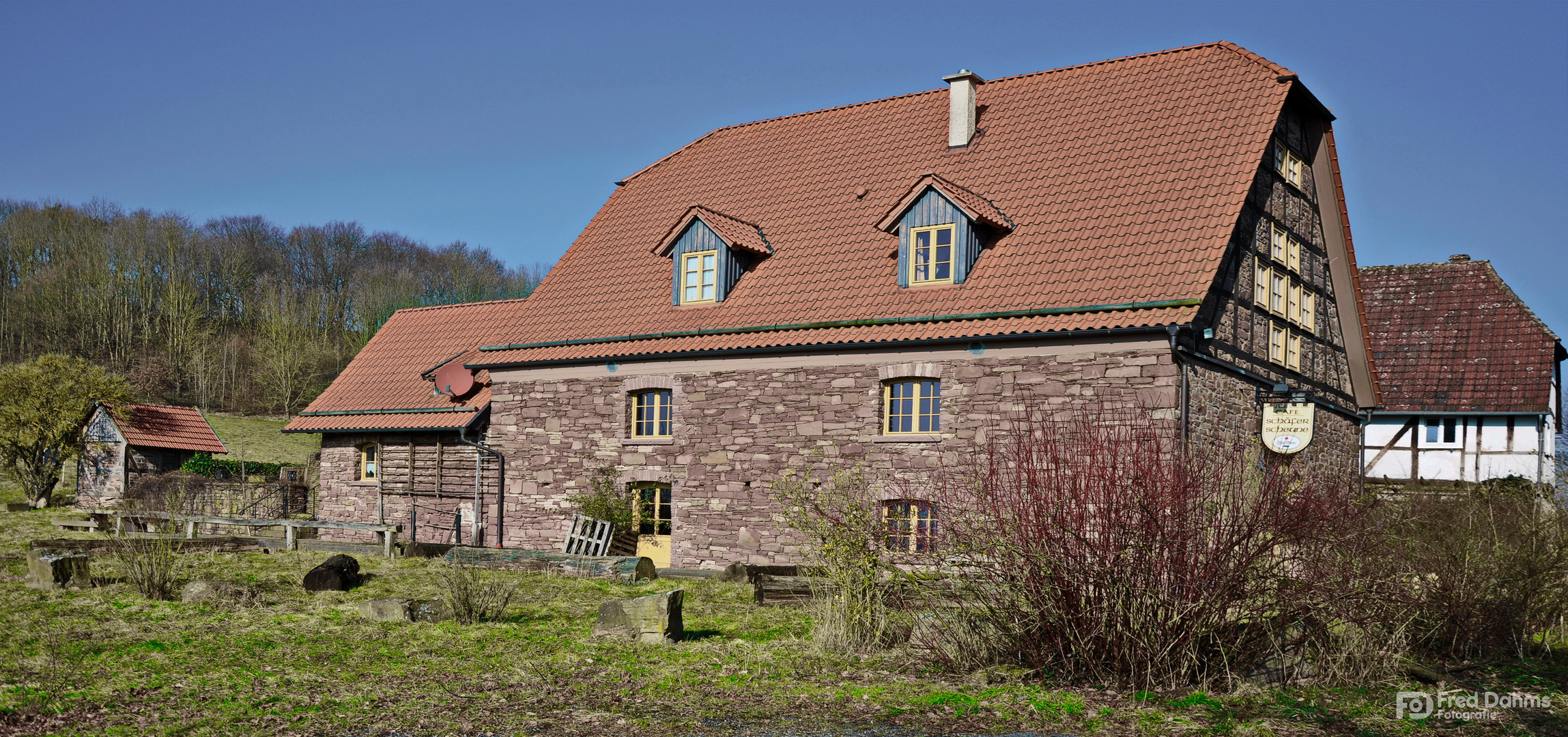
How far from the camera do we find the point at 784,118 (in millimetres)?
24797

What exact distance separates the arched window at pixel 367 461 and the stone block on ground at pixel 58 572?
11969mm

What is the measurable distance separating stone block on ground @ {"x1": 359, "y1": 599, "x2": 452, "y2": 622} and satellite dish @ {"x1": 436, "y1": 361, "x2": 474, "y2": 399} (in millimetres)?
12671

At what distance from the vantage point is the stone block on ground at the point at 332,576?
50.6 ft

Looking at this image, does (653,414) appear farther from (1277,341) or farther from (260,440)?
(260,440)

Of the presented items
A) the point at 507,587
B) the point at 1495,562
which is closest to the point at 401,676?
the point at 507,587

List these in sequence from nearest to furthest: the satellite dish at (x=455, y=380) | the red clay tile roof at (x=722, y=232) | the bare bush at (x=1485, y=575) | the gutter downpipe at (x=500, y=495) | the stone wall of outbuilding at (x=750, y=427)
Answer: the bare bush at (x=1485, y=575) → the stone wall of outbuilding at (x=750, y=427) → the red clay tile roof at (x=722, y=232) → the gutter downpipe at (x=500, y=495) → the satellite dish at (x=455, y=380)

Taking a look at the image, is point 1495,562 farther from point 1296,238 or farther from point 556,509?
point 556,509

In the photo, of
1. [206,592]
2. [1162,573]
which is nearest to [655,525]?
[206,592]

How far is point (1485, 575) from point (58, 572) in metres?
15.5

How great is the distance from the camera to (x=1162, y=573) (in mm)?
9172

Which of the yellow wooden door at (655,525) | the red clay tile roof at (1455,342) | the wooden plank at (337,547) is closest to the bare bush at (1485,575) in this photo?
the yellow wooden door at (655,525)

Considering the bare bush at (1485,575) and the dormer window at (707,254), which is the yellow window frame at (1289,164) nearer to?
the dormer window at (707,254)

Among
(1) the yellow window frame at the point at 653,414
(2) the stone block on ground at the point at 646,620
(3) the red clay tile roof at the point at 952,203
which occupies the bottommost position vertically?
(2) the stone block on ground at the point at 646,620

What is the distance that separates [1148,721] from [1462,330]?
1061 inches
